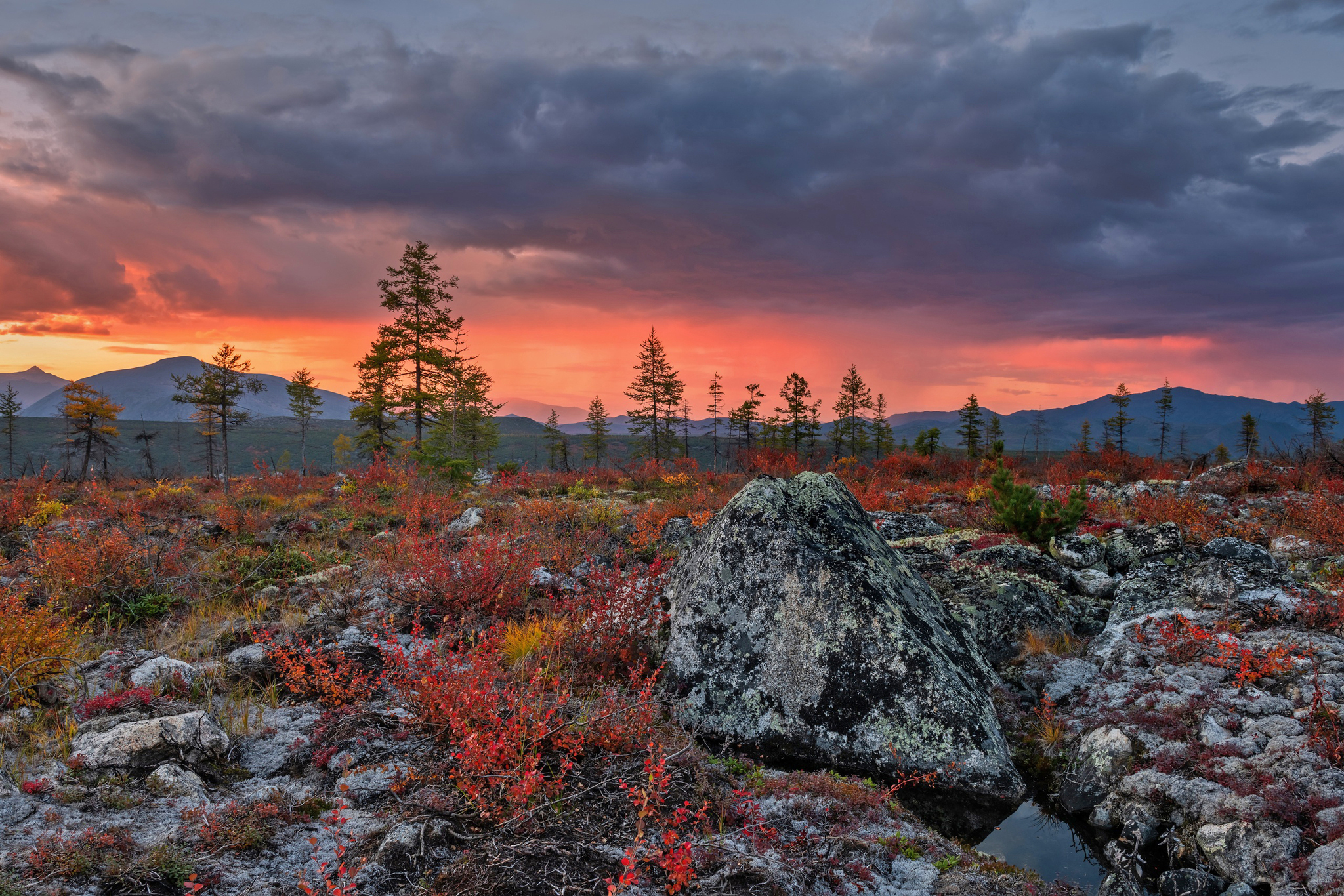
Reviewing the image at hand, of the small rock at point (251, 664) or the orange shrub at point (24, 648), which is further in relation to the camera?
the small rock at point (251, 664)

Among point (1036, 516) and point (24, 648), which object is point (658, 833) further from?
point (1036, 516)

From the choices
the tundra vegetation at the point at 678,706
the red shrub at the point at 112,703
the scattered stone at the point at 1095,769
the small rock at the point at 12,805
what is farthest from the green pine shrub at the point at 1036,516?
the small rock at the point at 12,805

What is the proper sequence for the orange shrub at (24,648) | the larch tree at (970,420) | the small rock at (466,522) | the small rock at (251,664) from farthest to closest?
the larch tree at (970,420) → the small rock at (466,522) → the small rock at (251,664) → the orange shrub at (24,648)

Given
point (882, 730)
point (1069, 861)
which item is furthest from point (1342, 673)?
point (882, 730)

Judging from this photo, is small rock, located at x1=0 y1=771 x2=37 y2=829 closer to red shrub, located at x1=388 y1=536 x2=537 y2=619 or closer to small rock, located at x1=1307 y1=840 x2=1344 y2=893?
red shrub, located at x1=388 y1=536 x2=537 y2=619

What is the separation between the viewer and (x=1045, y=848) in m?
4.29

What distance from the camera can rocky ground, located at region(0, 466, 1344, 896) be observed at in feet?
10.4

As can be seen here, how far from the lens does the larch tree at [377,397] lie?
30.8m

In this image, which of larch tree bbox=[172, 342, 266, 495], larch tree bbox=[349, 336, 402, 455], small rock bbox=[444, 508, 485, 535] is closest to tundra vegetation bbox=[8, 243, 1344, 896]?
small rock bbox=[444, 508, 485, 535]

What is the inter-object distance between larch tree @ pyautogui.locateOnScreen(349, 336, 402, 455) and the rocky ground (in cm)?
2400

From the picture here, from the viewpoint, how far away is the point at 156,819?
3.20 metres

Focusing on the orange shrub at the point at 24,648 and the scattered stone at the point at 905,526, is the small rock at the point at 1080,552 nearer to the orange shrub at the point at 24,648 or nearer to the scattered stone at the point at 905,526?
the scattered stone at the point at 905,526

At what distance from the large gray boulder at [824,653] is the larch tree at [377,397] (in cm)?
2826

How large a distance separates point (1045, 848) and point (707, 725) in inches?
101
